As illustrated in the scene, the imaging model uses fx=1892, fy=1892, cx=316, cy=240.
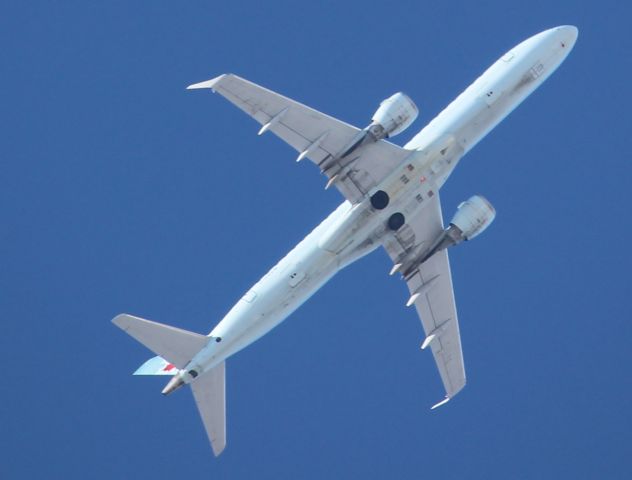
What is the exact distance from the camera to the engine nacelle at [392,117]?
297ft

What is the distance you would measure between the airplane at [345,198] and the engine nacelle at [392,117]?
1.9 inches

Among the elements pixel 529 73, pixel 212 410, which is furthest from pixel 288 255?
pixel 529 73

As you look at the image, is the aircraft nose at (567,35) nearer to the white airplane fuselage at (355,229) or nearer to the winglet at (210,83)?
Result: the white airplane fuselage at (355,229)

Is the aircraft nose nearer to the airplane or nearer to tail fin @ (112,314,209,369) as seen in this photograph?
the airplane

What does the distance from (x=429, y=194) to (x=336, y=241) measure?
5.13 meters

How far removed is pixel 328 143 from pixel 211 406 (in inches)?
547

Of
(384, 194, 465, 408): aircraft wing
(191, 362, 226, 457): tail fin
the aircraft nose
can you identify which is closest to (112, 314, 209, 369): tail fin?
(191, 362, 226, 457): tail fin

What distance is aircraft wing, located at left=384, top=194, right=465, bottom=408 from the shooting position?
94.2 m

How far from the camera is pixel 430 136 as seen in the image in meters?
91.6

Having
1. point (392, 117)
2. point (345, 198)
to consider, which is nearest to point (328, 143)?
point (345, 198)

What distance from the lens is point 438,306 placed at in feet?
315

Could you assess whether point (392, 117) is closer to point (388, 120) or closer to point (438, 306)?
point (388, 120)

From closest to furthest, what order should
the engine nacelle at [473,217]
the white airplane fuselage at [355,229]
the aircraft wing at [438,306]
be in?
the white airplane fuselage at [355,229], the engine nacelle at [473,217], the aircraft wing at [438,306]

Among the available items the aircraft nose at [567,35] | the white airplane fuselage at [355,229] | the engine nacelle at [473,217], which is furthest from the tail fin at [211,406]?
the aircraft nose at [567,35]
